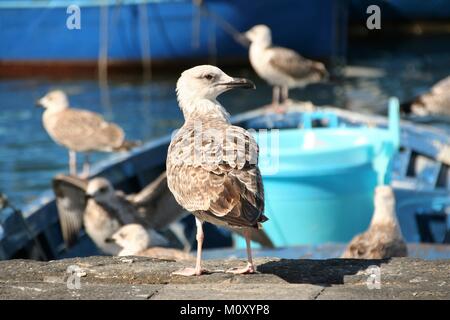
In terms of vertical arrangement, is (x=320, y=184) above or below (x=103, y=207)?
above

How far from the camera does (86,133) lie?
37.6ft

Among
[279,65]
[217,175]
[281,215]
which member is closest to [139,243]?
[281,215]

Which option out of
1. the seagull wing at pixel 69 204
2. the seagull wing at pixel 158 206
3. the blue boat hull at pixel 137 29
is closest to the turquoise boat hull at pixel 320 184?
the seagull wing at pixel 158 206

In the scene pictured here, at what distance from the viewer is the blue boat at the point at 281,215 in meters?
8.65

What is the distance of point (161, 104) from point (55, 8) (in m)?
5.45

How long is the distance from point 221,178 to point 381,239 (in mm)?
3264

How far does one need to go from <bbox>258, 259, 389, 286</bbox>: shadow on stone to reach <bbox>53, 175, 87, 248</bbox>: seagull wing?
4283mm

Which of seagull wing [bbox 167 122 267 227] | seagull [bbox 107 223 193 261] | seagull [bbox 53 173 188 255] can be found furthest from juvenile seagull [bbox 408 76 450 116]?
seagull wing [bbox 167 122 267 227]

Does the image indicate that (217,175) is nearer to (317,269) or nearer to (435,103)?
(317,269)

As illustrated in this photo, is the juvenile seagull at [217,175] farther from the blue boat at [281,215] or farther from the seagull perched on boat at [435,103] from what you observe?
the seagull perched on boat at [435,103]

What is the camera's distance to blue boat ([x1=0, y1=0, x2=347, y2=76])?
25141mm

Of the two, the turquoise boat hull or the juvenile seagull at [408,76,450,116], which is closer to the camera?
the turquoise boat hull

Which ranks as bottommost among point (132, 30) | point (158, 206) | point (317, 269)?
point (158, 206)

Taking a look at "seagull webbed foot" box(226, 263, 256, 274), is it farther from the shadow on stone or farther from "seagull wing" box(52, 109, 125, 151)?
"seagull wing" box(52, 109, 125, 151)
